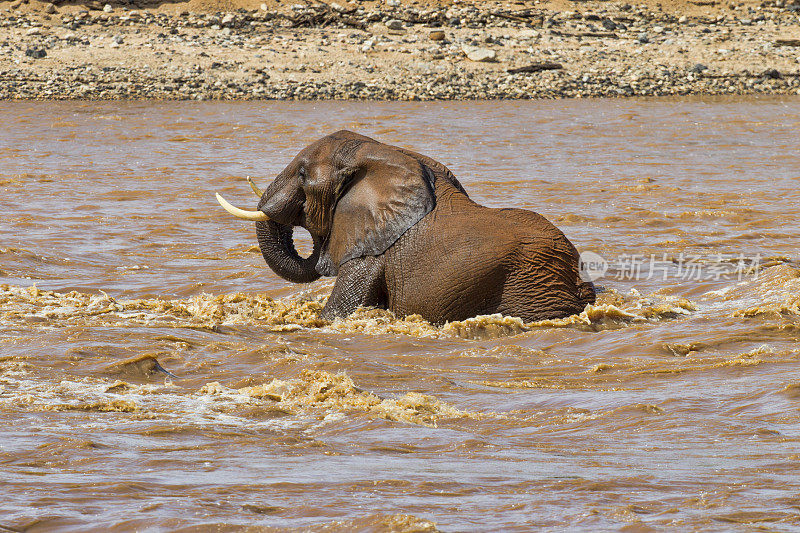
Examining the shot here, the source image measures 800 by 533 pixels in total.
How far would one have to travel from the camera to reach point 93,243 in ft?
35.2

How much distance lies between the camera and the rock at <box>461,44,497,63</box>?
25047 mm

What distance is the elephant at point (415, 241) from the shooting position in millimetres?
7160

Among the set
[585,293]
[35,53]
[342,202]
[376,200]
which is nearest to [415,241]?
[376,200]

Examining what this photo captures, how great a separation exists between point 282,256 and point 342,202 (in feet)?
2.51

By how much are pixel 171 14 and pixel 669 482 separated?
1025 inches

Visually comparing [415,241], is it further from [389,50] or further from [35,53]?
[35,53]

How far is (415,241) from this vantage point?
7.34 metres

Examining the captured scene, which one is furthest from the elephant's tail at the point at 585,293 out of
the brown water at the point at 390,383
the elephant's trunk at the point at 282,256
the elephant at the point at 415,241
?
the elephant's trunk at the point at 282,256

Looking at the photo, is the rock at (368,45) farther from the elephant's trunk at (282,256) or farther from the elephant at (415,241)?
the elephant at (415,241)

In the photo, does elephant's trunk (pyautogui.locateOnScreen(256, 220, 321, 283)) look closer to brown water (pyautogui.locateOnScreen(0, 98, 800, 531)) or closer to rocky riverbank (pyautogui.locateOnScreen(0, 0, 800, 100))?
brown water (pyautogui.locateOnScreen(0, 98, 800, 531))

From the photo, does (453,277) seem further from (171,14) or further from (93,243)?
(171,14)

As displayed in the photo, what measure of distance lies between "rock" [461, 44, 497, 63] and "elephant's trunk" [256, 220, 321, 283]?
17655mm

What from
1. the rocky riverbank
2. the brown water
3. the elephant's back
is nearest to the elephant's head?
the elephant's back

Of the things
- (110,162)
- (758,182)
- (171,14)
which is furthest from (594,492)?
(171,14)
